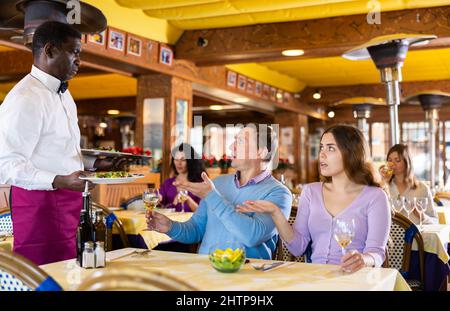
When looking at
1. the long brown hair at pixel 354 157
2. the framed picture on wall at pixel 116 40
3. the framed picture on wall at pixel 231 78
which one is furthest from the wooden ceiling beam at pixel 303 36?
the long brown hair at pixel 354 157

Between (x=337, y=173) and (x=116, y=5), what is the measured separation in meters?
4.48

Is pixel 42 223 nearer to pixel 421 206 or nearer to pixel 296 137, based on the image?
pixel 421 206

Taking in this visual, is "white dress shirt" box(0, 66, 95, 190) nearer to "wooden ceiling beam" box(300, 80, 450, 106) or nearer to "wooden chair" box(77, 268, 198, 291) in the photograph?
"wooden chair" box(77, 268, 198, 291)

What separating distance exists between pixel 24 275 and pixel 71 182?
0.78 meters

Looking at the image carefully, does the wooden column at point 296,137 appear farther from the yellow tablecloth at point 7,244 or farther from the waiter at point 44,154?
the waiter at point 44,154

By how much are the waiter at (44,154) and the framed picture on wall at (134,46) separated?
4.43 metres

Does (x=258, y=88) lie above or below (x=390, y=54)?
above

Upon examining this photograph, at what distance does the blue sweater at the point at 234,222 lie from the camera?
238 centimetres

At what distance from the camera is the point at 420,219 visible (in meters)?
3.68

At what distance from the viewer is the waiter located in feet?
6.70

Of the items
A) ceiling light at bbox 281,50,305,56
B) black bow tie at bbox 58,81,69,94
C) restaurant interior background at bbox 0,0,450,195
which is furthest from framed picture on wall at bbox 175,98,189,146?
black bow tie at bbox 58,81,69,94

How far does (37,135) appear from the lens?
82.6 inches

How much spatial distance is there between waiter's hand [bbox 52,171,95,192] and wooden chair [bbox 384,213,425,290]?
187 centimetres

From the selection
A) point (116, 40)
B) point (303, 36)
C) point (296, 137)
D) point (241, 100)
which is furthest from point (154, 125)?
point (296, 137)
